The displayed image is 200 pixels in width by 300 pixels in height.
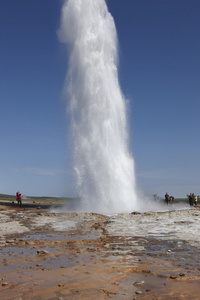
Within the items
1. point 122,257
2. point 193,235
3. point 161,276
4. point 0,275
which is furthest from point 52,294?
point 193,235

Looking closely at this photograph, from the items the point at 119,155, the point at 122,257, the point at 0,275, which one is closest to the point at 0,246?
the point at 0,275

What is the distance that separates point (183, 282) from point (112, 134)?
2888cm

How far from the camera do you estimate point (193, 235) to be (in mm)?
12812

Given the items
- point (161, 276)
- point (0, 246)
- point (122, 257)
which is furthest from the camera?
point (0, 246)

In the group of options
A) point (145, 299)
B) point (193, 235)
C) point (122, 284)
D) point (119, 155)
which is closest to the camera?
point (145, 299)

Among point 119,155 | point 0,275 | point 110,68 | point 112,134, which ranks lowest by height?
point 0,275

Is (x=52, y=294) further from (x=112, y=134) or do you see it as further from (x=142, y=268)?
(x=112, y=134)

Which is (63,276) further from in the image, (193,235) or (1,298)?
(193,235)

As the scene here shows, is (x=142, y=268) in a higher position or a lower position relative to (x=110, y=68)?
lower

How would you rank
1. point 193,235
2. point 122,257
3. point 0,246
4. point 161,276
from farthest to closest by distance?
point 193,235
point 0,246
point 122,257
point 161,276

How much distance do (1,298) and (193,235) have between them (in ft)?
31.6

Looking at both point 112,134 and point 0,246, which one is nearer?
point 0,246

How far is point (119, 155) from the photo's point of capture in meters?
34.4

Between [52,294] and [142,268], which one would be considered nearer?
[52,294]
